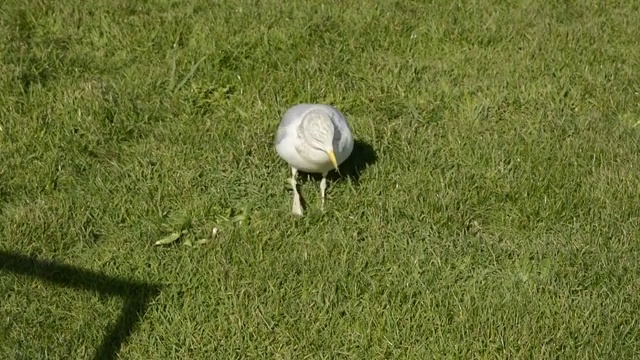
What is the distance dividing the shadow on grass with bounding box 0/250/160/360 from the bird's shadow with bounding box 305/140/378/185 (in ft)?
4.11

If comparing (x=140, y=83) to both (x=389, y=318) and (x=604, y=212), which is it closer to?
(x=389, y=318)

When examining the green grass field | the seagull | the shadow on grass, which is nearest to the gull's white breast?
the seagull

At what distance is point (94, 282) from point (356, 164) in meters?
1.62

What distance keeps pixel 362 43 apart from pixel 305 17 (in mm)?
473

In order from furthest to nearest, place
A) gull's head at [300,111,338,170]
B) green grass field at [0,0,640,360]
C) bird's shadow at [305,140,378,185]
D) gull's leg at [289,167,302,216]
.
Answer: bird's shadow at [305,140,378,185], gull's leg at [289,167,302,216], gull's head at [300,111,338,170], green grass field at [0,0,640,360]

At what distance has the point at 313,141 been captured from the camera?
14.2ft

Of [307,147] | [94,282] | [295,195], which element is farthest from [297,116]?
[94,282]

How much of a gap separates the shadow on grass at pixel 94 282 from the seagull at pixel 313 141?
0.94m

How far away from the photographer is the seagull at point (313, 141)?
14.2 feet

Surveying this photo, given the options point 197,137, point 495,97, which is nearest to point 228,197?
point 197,137

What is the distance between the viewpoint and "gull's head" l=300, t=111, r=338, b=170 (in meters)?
4.28

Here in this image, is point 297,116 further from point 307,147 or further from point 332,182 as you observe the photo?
point 332,182

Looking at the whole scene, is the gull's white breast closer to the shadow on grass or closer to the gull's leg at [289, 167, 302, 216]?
the gull's leg at [289, 167, 302, 216]

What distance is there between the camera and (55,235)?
13.7 feet
